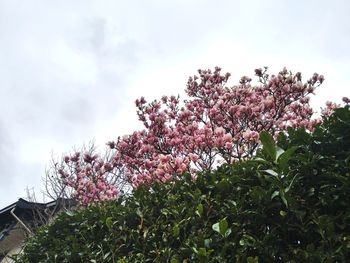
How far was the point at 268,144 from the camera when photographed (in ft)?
7.68

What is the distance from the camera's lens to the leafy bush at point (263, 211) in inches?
86.5

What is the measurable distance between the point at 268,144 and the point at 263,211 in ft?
1.38

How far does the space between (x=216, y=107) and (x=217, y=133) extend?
137 centimetres

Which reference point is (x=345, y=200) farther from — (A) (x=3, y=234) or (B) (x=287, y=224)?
(A) (x=3, y=234)

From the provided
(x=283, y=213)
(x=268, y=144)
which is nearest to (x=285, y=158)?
(x=268, y=144)

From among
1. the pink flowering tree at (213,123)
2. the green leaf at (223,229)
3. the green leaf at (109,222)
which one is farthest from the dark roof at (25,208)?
the green leaf at (223,229)

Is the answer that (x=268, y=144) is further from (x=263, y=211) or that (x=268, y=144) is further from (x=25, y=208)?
(x=25, y=208)

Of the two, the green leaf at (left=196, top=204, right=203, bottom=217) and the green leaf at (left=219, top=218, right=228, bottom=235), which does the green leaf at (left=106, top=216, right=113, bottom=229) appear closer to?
the green leaf at (left=196, top=204, right=203, bottom=217)

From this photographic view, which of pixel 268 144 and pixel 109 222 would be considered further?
pixel 109 222

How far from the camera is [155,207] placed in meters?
3.29

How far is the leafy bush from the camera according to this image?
2197mm

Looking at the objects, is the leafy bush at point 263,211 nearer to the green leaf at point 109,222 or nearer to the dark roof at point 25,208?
the green leaf at point 109,222

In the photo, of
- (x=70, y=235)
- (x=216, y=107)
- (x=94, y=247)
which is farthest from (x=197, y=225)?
(x=216, y=107)

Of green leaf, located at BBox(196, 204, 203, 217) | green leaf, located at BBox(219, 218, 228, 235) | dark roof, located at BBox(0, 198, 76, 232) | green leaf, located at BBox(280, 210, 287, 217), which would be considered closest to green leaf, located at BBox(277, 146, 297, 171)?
green leaf, located at BBox(280, 210, 287, 217)
